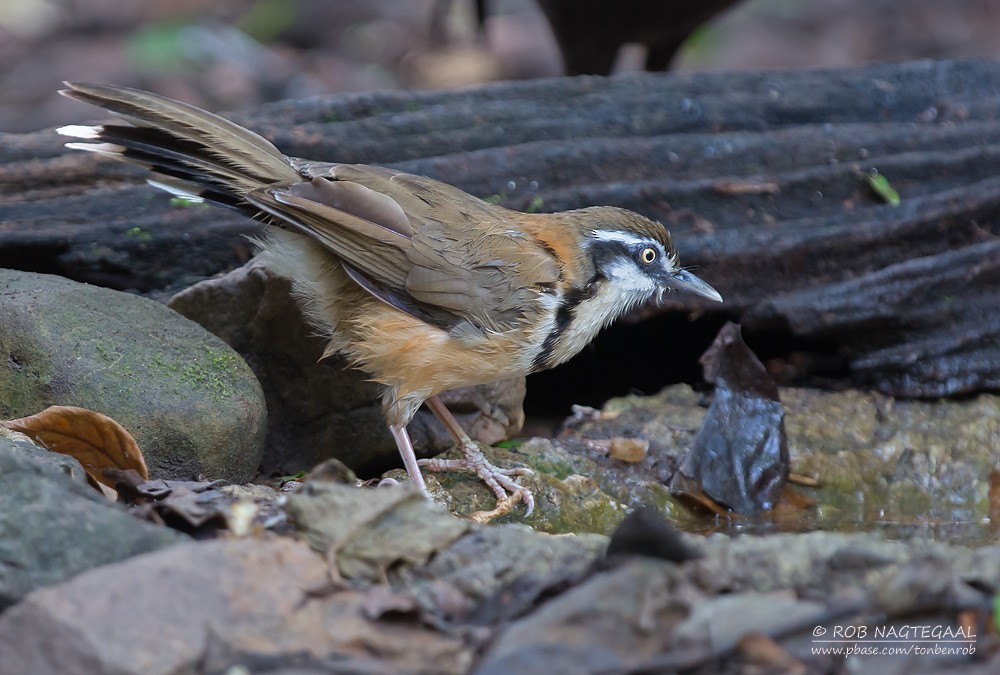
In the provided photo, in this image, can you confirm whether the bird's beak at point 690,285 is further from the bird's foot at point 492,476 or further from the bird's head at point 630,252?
the bird's foot at point 492,476

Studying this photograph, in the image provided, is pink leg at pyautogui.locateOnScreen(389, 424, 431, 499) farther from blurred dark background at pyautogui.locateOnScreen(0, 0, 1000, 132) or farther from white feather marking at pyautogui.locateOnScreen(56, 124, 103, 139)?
blurred dark background at pyautogui.locateOnScreen(0, 0, 1000, 132)

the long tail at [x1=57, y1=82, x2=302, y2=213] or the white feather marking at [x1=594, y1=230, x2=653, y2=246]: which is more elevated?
the white feather marking at [x1=594, y1=230, x2=653, y2=246]

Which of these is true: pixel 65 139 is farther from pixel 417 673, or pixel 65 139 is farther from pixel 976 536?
pixel 976 536

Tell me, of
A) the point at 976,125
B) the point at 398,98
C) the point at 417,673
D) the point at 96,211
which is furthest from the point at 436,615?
the point at 976,125

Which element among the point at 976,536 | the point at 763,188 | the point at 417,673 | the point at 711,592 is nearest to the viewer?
the point at 417,673

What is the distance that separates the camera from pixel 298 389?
551 cm

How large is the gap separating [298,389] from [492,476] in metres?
1.21

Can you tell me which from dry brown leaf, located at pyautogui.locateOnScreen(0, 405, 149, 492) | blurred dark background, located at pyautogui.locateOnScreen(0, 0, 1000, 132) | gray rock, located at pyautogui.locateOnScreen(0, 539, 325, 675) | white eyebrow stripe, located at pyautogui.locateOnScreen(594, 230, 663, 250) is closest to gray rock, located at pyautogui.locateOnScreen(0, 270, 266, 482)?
dry brown leaf, located at pyautogui.locateOnScreen(0, 405, 149, 492)

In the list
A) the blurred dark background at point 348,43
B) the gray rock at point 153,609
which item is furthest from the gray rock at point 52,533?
the blurred dark background at point 348,43

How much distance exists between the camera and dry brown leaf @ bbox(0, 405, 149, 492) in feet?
13.5

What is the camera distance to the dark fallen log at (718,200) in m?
5.77

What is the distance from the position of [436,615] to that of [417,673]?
0.34m

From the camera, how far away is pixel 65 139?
19.1 feet

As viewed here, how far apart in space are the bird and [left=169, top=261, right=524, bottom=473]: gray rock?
278 mm
